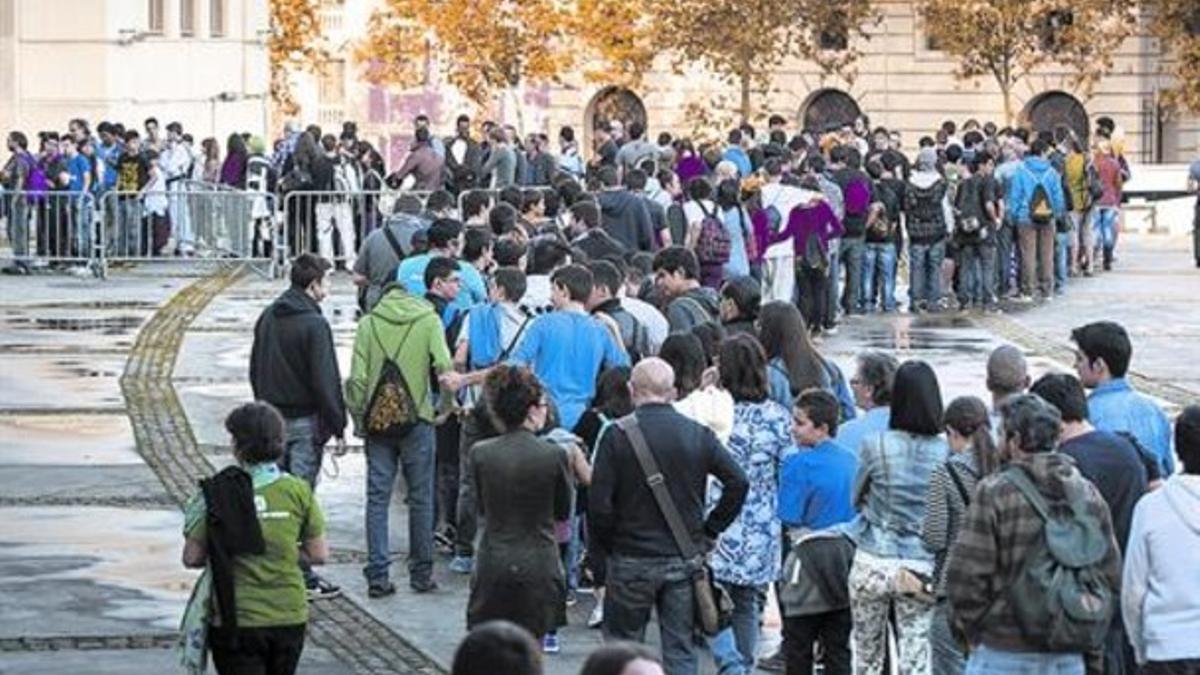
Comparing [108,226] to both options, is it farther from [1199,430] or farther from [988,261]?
[1199,430]

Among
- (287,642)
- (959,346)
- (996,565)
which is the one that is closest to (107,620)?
(287,642)

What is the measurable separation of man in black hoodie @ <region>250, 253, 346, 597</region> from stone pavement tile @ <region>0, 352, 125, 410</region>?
366 inches

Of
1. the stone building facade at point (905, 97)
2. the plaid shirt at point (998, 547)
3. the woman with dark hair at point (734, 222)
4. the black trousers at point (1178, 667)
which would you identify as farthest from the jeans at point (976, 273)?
the stone building facade at point (905, 97)

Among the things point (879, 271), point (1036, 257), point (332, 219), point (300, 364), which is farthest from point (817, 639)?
point (332, 219)

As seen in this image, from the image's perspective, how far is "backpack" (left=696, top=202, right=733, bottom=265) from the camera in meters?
28.7

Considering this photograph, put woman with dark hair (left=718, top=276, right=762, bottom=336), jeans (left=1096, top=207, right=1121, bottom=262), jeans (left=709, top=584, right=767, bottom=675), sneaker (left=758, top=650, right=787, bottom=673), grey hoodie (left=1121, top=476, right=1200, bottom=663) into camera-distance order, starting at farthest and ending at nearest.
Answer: jeans (left=1096, top=207, right=1121, bottom=262), woman with dark hair (left=718, top=276, right=762, bottom=336), sneaker (left=758, top=650, right=787, bottom=673), jeans (left=709, top=584, right=767, bottom=675), grey hoodie (left=1121, top=476, right=1200, bottom=663)

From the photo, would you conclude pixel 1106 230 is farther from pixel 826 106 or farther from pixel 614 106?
pixel 614 106

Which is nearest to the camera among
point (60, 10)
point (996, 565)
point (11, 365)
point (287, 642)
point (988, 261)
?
point (996, 565)

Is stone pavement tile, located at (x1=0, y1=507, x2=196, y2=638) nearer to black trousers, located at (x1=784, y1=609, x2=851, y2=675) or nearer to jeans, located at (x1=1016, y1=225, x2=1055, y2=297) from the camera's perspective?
black trousers, located at (x1=784, y1=609, x2=851, y2=675)

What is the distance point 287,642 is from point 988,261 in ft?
80.8

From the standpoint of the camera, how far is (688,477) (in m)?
14.5

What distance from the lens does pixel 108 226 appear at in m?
41.8

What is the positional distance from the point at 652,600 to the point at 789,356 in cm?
274

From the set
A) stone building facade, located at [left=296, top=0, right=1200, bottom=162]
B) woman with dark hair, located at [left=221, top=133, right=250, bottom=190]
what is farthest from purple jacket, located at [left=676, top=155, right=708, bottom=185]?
stone building facade, located at [left=296, top=0, right=1200, bottom=162]
